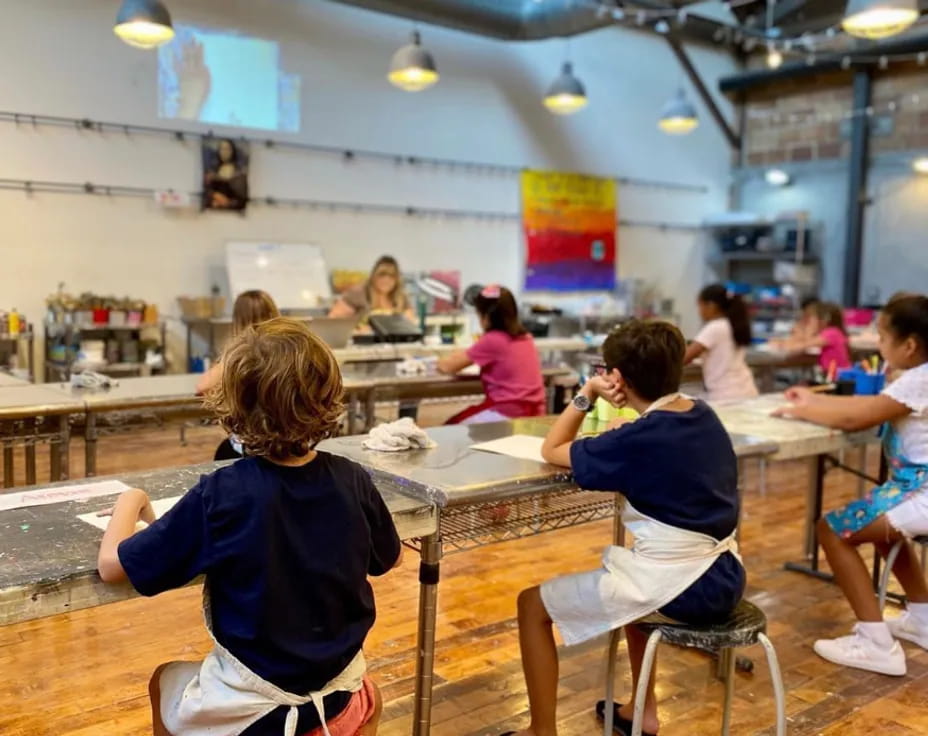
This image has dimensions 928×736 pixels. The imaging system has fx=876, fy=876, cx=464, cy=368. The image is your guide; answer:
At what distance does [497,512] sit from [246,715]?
3.03 ft

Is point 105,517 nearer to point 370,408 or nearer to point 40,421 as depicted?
point 40,421

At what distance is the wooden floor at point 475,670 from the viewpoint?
238cm

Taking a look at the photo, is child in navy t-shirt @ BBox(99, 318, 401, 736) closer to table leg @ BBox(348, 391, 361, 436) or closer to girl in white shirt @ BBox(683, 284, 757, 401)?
table leg @ BBox(348, 391, 361, 436)

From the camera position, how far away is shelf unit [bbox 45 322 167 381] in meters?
6.28

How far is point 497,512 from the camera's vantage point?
2170mm

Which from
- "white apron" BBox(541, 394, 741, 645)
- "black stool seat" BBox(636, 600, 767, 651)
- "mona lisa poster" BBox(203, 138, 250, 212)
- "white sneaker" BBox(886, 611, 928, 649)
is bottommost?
"white sneaker" BBox(886, 611, 928, 649)

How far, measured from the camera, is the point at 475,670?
268 centimetres

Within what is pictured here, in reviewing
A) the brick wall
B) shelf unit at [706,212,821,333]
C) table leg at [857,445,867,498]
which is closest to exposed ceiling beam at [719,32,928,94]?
the brick wall

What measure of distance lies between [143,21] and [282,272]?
9.48ft

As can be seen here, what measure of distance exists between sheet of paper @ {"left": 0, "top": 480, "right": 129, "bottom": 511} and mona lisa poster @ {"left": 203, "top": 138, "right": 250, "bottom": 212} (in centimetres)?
572

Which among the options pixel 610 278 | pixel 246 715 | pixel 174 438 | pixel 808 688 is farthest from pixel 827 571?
pixel 610 278

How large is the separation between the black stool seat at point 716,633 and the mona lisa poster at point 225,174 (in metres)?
6.21

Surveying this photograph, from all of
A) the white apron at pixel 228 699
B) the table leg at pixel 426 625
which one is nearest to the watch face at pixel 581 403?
the table leg at pixel 426 625

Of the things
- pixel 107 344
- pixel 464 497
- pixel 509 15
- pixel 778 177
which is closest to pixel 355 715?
pixel 464 497
